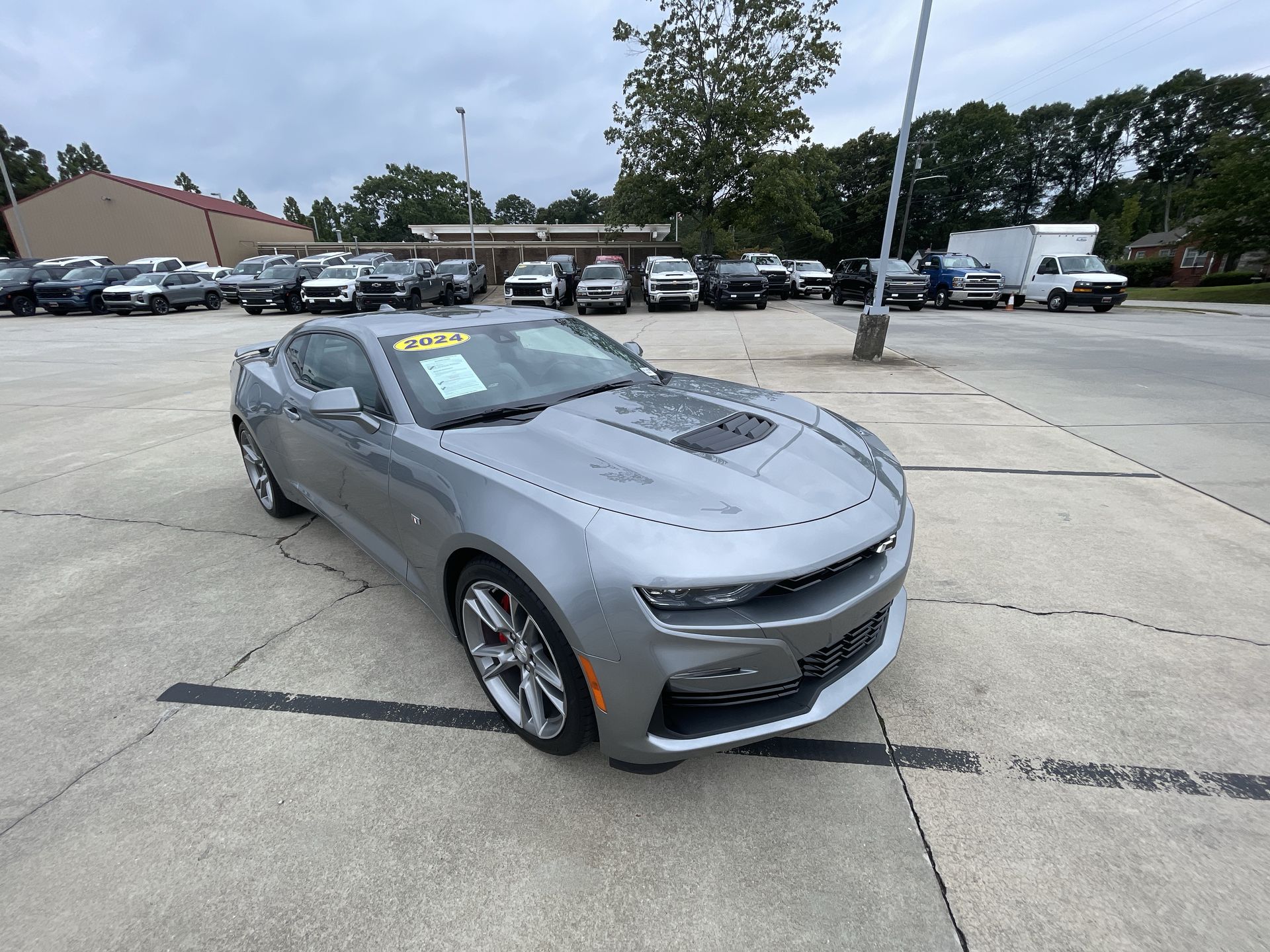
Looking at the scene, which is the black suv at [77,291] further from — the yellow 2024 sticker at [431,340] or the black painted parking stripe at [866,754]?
the black painted parking stripe at [866,754]

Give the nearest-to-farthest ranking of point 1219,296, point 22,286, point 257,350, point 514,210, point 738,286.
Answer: point 257,350 → point 738,286 → point 22,286 → point 1219,296 → point 514,210

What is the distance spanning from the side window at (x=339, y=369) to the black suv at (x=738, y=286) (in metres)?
19.1

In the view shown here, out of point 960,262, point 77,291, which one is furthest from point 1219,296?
point 77,291

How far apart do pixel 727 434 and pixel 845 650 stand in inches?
38.1

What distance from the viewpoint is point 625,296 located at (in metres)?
20.8

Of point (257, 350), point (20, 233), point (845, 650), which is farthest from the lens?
point (20, 233)

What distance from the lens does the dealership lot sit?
5.35 ft

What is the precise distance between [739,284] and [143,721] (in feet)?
68.6

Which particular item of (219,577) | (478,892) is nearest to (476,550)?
(478,892)

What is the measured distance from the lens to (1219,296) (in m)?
28.5

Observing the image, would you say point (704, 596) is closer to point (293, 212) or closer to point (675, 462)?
point (675, 462)

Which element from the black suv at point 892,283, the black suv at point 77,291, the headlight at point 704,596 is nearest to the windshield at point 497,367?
the headlight at point 704,596

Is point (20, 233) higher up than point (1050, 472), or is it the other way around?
point (20, 233)

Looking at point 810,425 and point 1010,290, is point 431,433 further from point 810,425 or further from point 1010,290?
point 1010,290
